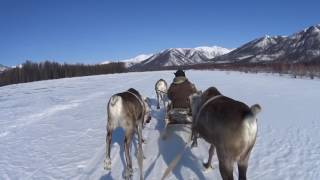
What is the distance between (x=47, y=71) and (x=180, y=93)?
106m

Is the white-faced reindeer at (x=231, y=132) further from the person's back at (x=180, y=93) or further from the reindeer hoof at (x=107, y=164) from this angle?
the person's back at (x=180, y=93)

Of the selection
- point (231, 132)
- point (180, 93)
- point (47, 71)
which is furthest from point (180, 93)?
point (47, 71)

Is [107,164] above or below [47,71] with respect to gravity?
below

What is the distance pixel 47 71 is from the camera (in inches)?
4387

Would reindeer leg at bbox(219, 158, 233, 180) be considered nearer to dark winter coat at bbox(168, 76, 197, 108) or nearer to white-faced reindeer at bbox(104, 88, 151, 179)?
white-faced reindeer at bbox(104, 88, 151, 179)

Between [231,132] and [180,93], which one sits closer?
[231,132]

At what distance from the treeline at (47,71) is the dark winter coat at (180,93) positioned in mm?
94487

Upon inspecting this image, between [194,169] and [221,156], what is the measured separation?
7.90 feet

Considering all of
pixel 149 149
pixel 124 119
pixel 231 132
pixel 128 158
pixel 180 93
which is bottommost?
pixel 149 149

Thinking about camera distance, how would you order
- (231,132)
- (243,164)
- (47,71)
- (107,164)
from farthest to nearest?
(47,71) → (107,164) → (243,164) → (231,132)

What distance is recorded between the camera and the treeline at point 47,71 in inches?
4131

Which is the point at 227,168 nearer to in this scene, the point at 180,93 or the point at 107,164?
the point at 107,164

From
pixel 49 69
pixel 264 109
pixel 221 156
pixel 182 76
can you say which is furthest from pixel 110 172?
pixel 49 69

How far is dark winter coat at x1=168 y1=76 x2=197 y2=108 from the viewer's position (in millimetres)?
11633
